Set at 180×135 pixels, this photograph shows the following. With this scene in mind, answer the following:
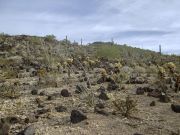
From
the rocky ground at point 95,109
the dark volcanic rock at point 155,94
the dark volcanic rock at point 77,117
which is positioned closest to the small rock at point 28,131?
the rocky ground at point 95,109

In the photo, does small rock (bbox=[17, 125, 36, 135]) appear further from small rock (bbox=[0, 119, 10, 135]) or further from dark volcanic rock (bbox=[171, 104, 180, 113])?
dark volcanic rock (bbox=[171, 104, 180, 113])

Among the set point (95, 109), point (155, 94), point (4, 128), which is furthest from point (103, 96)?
point (4, 128)

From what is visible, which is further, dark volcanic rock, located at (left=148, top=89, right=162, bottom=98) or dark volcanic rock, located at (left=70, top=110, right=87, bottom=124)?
dark volcanic rock, located at (left=148, top=89, right=162, bottom=98)

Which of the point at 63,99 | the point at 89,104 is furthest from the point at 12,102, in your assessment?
the point at 89,104

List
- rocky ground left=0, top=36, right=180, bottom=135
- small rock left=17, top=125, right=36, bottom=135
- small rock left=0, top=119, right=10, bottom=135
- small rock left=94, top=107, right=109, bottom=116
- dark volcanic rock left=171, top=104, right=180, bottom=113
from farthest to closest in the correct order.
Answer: dark volcanic rock left=171, top=104, right=180, bottom=113 → small rock left=94, top=107, right=109, bottom=116 → rocky ground left=0, top=36, right=180, bottom=135 → small rock left=0, top=119, right=10, bottom=135 → small rock left=17, top=125, right=36, bottom=135

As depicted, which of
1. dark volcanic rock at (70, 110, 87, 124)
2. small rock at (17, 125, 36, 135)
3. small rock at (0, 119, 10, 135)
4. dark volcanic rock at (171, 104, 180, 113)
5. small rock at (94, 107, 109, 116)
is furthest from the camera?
dark volcanic rock at (171, 104, 180, 113)

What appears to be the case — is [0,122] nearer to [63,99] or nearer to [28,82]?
[63,99]

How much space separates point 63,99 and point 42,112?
1.78 metres

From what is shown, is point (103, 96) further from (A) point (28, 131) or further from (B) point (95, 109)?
(A) point (28, 131)

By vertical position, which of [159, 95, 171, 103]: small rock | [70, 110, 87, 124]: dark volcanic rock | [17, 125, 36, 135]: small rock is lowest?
[17, 125, 36, 135]: small rock

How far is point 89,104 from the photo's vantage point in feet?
33.6

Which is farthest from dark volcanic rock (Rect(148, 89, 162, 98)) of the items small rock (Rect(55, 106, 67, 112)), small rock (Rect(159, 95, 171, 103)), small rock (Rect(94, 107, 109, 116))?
small rock (Rect(55, 106, 67, 112))

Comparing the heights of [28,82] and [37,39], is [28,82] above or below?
below

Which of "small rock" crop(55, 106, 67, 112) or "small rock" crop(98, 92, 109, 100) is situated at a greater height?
"small rock" crop(98, 92, 109, 100)
